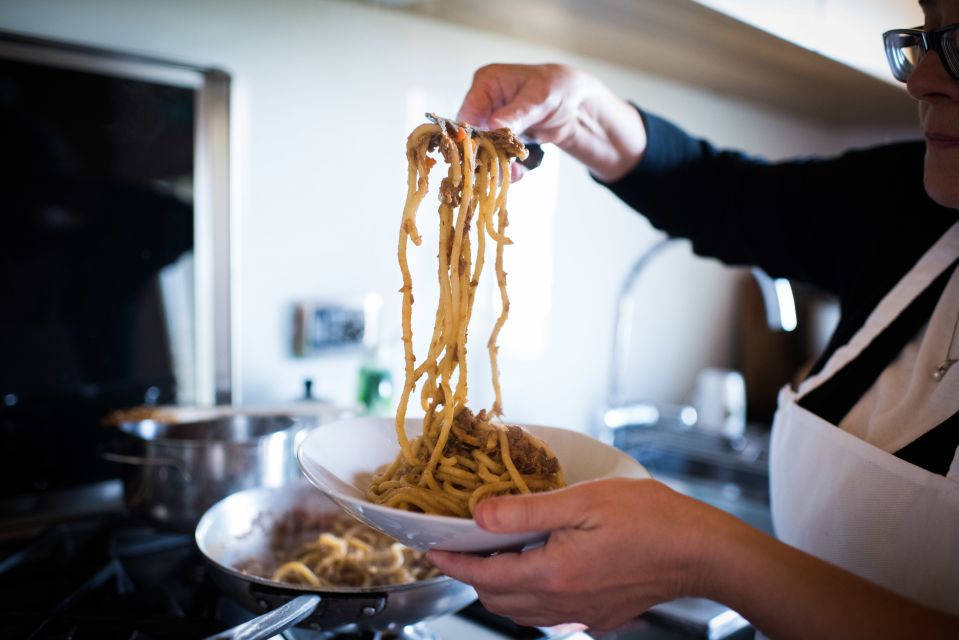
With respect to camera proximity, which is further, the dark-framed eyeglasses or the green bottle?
the green bottle

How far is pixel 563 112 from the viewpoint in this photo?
100 centimetres

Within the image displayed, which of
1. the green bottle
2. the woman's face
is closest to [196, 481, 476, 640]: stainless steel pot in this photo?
the green bottle

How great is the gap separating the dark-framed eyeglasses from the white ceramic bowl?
0.50 meters

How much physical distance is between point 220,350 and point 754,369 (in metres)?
1.92

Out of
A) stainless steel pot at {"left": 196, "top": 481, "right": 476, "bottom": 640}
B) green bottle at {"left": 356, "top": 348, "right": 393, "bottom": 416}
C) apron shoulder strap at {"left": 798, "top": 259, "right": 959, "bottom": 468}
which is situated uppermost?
apron shoulder strap at {"left": 798, "top": 259, "right": 959, "bottom": 468}

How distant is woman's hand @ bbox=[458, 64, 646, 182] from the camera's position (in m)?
0.93

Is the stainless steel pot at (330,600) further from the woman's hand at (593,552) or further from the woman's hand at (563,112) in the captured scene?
the woman's hand at (563,112)

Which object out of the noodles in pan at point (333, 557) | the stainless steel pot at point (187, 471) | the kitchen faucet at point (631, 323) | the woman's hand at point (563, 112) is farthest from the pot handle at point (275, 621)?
the kitchen faucet at point (631, 323)

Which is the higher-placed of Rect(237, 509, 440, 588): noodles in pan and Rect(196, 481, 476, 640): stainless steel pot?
Rect(196, 481, 476, 640): stainless steel pot

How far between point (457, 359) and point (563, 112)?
41 centimetres

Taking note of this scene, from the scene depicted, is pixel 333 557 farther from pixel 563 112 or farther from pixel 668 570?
pixel 563 112

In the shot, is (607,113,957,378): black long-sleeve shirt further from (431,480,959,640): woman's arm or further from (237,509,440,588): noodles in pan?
(237,509,440,588): noodles in pan

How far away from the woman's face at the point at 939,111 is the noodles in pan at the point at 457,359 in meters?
0.42

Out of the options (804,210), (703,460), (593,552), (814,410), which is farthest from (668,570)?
(703,460)
